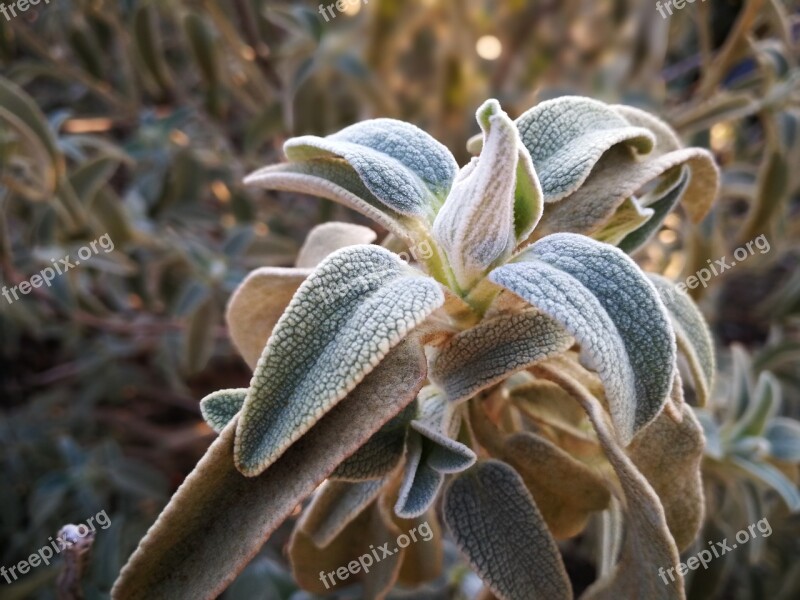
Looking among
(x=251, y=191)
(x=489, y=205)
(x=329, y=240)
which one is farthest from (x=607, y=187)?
(x=251, y=191)

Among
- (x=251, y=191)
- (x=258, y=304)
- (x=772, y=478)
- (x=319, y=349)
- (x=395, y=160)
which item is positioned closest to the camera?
(x=319, y=349)

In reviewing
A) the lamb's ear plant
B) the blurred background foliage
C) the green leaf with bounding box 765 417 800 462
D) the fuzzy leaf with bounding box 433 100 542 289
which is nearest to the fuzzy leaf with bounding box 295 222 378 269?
the lamb's ear plant

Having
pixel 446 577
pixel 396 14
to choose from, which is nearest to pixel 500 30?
pixel 396 14

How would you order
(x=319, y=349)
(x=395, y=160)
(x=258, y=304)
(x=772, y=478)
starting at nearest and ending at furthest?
(x=319, y=349)
(x=395, y=160)
(x=258, y=304)
(x=772, y=478)

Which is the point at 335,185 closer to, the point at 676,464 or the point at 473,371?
the point at 473,371

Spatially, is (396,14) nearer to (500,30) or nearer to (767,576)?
(500,30)

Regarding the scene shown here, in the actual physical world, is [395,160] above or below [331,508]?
above

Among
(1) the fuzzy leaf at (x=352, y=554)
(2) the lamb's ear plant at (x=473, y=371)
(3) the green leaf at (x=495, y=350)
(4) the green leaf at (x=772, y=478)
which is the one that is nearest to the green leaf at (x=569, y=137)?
(2) the lamb's ear plant at (x=473, y=371)
